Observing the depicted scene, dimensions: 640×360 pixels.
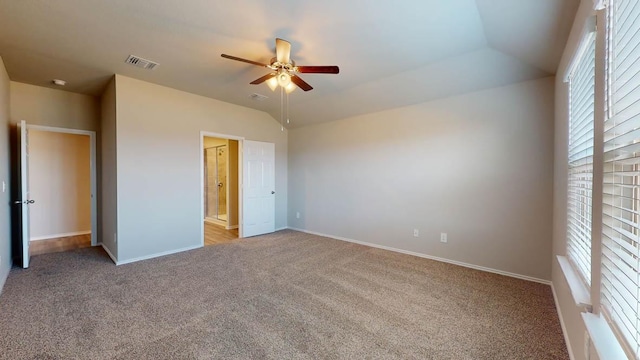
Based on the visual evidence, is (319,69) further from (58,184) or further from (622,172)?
(58,184)

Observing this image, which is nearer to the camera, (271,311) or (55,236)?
(271,311)

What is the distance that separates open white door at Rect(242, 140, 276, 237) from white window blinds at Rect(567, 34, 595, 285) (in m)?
4.80

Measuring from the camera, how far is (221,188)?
278 inches

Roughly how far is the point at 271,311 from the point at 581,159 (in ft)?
9.06

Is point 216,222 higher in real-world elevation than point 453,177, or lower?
lower

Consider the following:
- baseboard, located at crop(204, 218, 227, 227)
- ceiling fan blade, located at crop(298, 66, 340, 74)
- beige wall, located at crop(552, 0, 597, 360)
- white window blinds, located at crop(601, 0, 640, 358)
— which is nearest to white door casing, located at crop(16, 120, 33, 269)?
baseboard, located at crop(204, 218, 227, 227)

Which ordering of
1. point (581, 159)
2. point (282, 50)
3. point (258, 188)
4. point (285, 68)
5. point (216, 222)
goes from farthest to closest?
1. point (216, 222)
2. point (258, 188)
3. point (285, 68)
4. point (282, 50)
5. point (581, 159)

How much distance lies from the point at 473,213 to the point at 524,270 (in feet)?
2.82

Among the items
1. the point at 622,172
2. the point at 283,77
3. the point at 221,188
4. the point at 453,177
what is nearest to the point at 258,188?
the point at 221,188

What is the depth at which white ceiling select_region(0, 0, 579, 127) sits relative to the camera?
2.17 m

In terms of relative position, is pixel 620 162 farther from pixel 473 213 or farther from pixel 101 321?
pixel 101 321

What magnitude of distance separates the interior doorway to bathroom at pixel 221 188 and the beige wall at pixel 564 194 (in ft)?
16.1

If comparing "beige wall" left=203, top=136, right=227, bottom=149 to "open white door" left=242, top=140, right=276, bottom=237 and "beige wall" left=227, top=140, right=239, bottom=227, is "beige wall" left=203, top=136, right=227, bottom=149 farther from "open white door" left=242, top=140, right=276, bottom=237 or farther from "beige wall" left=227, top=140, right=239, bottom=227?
"open white door" left=242, top=140, right=276, bottom=237

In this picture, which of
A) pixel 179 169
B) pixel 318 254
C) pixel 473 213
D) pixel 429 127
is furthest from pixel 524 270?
pixel 179 169
